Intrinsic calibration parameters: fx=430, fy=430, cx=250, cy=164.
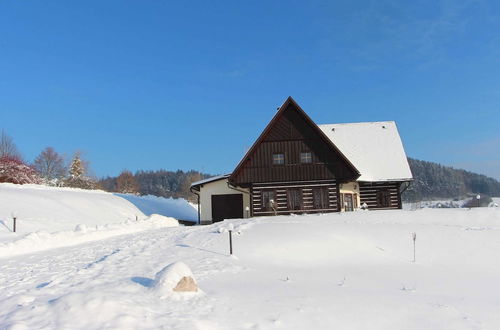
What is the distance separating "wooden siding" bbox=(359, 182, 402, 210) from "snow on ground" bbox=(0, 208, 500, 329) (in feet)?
30.3

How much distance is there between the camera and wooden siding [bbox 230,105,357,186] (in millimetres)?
26922

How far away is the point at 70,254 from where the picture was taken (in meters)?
14.0

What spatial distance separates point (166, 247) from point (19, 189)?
18.4m

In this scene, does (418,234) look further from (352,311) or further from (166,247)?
(352,311)

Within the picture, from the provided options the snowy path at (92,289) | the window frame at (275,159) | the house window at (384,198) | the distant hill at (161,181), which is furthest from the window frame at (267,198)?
the distant hill at (161,181)

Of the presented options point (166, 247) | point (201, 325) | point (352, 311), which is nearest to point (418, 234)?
point (166, 247)

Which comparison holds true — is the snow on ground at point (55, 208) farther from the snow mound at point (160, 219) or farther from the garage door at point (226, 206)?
the garage door at point (226, 206)

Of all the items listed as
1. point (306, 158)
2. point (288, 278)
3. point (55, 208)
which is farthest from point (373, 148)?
point (288, 278)

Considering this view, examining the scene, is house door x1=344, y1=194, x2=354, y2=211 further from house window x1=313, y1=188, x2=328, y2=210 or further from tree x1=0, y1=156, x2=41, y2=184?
tree x1=0, y1=156, x2=41, y2=184

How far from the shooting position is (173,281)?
746 centimetres

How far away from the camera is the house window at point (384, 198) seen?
29.4 meters

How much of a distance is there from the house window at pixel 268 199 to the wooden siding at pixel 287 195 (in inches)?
5.5

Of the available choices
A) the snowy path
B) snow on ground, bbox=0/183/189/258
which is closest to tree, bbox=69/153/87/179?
snow on ground, bbox=0/183/189/258

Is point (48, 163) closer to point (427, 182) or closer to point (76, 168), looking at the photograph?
point (76, 168)
